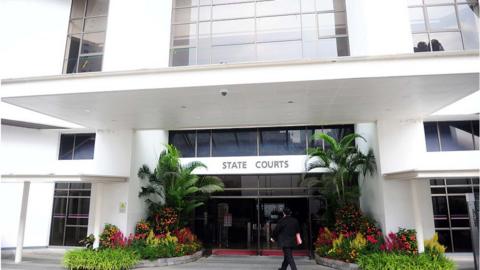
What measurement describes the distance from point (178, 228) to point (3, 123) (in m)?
8.01

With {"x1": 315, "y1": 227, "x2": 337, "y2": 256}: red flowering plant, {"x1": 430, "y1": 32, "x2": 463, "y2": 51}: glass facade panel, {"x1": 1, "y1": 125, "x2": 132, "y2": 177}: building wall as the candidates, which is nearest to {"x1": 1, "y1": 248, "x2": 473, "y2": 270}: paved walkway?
{"x1": 315, "y1": 227, "x2": 337, "y2": 256}: red flowering plant

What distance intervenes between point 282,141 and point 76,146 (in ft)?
29.2

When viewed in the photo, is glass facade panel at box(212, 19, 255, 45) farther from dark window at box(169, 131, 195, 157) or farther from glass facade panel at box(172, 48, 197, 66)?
dark window at box(169, 131, 195, 157)

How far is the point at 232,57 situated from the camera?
46.5 feet

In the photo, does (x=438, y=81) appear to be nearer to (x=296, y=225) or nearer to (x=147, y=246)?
(x=296, y=225)

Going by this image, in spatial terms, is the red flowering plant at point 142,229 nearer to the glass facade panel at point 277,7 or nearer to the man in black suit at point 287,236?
the man in black suit at point 287,236

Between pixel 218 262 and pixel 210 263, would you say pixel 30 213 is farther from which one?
pixel 218 262

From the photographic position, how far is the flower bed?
839 centimetres

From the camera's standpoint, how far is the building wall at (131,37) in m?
12.5

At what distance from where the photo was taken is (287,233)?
8242mm

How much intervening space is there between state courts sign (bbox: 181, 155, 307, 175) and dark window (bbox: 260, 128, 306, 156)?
56cm

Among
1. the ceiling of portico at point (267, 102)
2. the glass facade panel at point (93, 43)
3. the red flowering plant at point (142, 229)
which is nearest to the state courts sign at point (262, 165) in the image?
the ceiling of portico at point (267, 102)

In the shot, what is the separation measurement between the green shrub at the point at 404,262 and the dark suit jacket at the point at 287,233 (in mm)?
2074

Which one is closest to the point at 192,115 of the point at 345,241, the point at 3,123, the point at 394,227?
the point at 345,241
